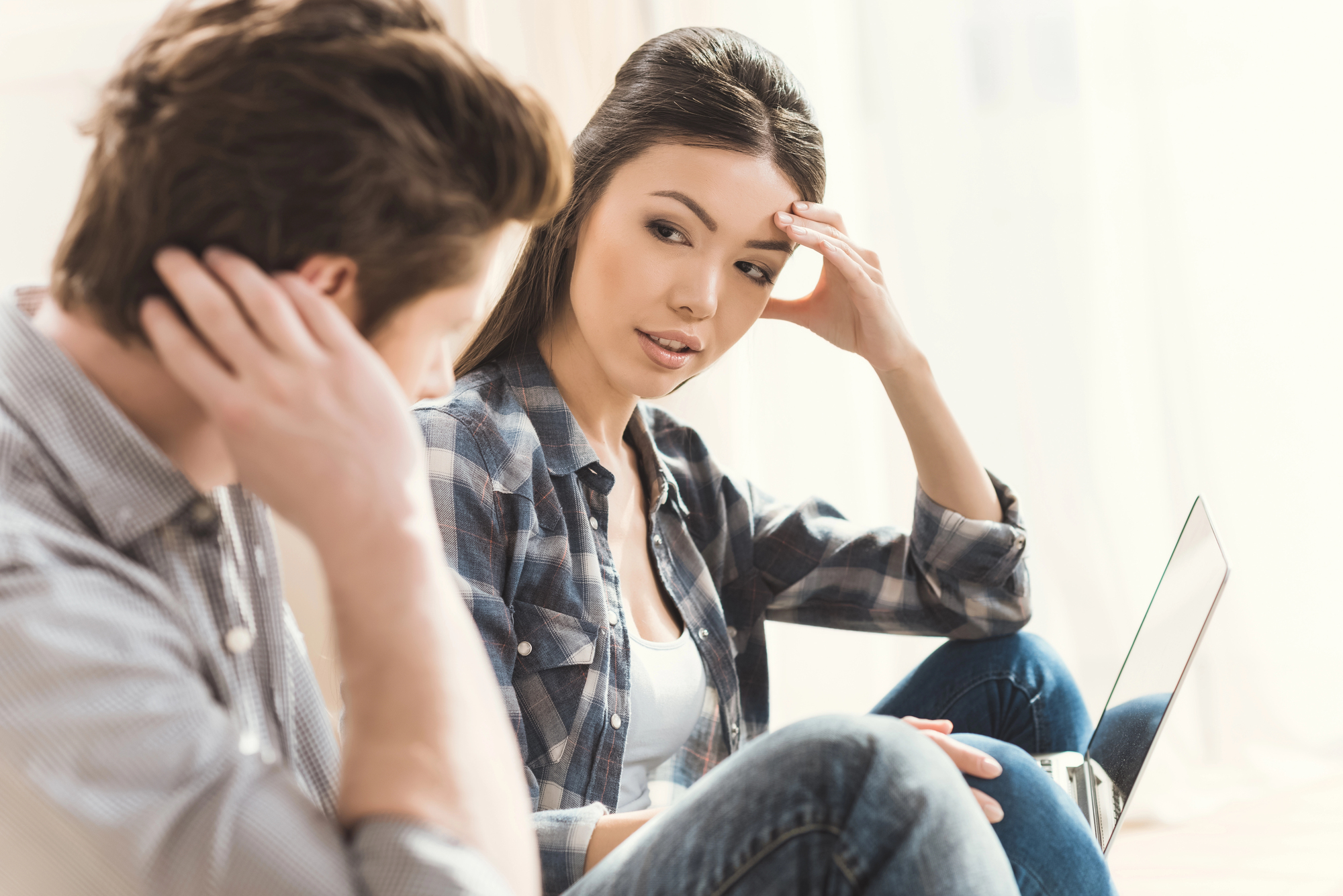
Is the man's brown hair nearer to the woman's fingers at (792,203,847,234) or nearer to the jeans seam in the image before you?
the jeans seam

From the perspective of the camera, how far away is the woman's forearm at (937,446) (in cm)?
130

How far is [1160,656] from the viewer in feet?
Answer: 3.52

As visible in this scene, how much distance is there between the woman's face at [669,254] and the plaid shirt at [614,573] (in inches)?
3.9

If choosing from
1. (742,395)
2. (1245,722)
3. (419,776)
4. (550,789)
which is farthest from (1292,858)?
(419,776)

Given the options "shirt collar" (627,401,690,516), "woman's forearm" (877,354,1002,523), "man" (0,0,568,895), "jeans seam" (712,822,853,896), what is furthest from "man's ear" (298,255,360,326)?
"woman's forearm" (877,354,1002,523)

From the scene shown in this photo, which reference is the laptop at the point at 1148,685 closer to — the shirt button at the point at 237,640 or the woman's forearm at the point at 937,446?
the woman's forearm at the point at 937,446

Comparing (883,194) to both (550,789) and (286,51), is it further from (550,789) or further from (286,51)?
(286,51)

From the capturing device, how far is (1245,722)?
80.7 inches

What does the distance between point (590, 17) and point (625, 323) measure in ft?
4.18

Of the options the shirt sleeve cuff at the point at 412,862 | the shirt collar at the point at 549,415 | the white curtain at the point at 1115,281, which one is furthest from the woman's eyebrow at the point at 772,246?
the white curtain at the point at 1115,281

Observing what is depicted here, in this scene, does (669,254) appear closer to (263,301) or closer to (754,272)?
(754,272)

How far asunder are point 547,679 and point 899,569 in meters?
0.53

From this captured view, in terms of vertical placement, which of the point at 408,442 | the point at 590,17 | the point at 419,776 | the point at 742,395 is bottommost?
the point at 742,395

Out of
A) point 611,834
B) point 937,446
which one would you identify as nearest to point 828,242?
point 937,446
